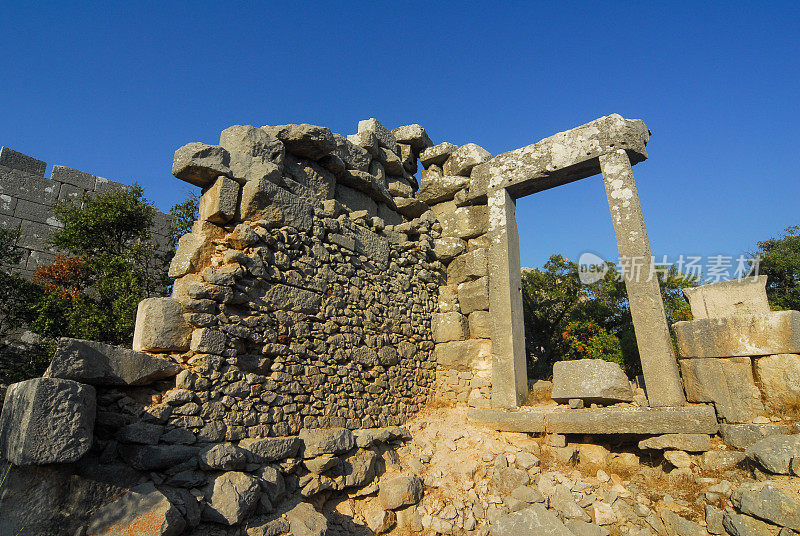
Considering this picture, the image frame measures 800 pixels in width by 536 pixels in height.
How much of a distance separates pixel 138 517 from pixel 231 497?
2.62 ft

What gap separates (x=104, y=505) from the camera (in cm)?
318

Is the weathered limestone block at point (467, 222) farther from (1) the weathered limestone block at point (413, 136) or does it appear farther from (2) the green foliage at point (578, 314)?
(2) the green foliage at point (578, 314)

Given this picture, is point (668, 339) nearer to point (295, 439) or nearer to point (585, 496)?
point (585, 496)

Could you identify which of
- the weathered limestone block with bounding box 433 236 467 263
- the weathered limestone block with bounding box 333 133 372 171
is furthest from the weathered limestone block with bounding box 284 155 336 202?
the weathered limestone block with bounding box 433 236 467 263

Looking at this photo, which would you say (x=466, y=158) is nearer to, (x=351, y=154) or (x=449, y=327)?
(x=351, y=154)

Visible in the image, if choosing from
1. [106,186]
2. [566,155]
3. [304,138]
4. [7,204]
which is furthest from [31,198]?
[566,155]

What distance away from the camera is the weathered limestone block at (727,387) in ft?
17.1

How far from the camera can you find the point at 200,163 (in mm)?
4949

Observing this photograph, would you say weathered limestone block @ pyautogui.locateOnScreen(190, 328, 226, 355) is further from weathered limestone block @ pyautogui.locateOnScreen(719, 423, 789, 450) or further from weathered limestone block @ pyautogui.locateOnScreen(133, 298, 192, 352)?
weathered limestone block @ pyautogui.locateOnScreen(719, 423, 789, 450)

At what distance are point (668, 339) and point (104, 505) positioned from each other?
6.01 m

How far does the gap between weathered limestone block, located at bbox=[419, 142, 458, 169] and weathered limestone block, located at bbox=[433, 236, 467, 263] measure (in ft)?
5.40

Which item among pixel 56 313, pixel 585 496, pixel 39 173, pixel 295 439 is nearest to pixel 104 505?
pixel 295 439

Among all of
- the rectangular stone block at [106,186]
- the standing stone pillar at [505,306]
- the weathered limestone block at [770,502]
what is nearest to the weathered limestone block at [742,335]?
the weathered limestone block at [770,502]

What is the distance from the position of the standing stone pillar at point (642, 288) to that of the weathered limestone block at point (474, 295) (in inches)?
83.6
